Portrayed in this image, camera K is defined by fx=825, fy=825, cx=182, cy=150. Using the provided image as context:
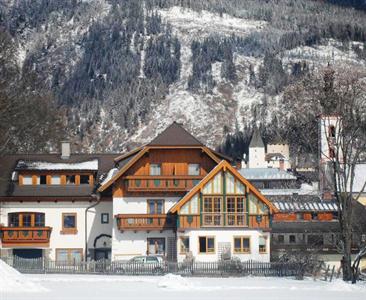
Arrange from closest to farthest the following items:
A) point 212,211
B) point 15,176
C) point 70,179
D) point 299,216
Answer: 1. point 212,211
2. point 70,179
3. point 15,176
4. point 299,216

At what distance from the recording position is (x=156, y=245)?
61.1m

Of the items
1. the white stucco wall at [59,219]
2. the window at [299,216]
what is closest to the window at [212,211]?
the white stucco wall at [59,219]

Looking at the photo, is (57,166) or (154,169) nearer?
(154,169)

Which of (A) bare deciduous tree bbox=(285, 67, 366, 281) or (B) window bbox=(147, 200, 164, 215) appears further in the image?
(B) window bbox=(147, 200, 164, 215)

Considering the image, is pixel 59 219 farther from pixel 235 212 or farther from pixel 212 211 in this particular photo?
pixel 235 212

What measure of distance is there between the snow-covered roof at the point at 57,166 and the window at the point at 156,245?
7.34 metres

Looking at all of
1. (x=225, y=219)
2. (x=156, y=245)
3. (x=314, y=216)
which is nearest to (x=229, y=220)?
(x=225, y=219)

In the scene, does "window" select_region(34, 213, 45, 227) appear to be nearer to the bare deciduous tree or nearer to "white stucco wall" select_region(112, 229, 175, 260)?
"white stucco wall" select_region(112, 229, 175, 260)

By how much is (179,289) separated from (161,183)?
23425 millimetres

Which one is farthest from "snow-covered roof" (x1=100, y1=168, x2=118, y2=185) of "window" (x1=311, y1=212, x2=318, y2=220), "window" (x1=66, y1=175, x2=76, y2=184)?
"window" (x1=311, y1=212, x2=318, y2=220)

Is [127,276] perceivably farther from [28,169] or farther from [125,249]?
[28,169]

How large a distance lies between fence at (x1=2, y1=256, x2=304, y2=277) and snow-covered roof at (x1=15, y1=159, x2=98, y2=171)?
12234 millimetres

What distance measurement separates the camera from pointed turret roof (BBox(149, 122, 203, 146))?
205 feet

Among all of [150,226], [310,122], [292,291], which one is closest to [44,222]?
[150,226]
